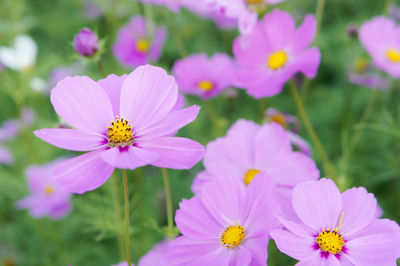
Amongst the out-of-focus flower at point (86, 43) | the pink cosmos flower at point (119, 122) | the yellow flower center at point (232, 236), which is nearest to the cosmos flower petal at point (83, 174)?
the pink cosmos flower at point (119, 122)

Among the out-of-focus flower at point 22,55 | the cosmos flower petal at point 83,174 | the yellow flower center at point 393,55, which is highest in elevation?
the out-of-focus flower at point 22,55

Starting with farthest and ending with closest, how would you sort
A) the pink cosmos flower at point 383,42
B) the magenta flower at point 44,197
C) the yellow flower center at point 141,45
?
the yellow flower center at point 141,45, the magenta flower at point 44,197, the pink cosmos flower at point 383,42

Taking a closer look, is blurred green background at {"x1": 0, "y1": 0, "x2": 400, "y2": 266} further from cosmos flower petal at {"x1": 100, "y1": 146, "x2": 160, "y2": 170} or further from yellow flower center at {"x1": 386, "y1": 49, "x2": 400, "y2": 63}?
cosmos flower petal at {"x1": 100, "y1": 146, "x2": 160, "y2": 170}

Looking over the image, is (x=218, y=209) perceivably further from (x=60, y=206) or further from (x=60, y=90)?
(x=60, y=206)

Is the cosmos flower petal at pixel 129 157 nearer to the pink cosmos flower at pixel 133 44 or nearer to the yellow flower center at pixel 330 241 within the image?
the yellow flower center at pixel 330 241

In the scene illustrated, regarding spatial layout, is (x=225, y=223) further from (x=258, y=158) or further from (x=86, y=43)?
(x=86, y=43)

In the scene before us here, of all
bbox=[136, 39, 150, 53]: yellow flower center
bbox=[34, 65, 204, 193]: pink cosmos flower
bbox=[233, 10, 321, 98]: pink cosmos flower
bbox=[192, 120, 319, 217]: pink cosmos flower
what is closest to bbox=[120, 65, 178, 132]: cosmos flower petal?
bbox=[34, 65, 204, 193]: pink cosmos flower
